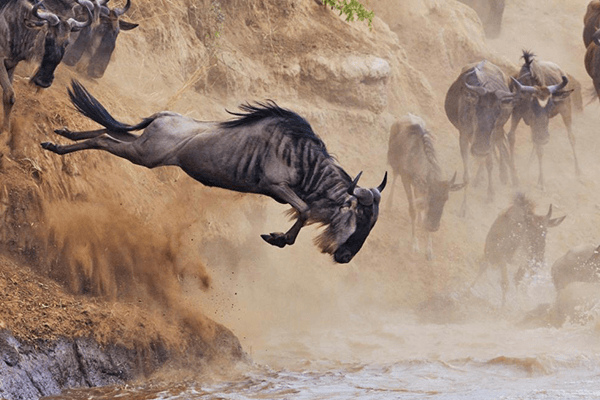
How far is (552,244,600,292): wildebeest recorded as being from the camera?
12977mm

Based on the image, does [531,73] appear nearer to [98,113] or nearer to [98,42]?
[98,42]

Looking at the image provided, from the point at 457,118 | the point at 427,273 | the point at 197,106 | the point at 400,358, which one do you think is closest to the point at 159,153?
the point at 400,358

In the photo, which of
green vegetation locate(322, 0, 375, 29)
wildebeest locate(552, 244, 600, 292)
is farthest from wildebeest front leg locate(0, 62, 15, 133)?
green vegetation locate(322, 0, 375, 29)

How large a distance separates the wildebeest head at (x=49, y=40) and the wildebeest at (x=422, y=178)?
21.2ft

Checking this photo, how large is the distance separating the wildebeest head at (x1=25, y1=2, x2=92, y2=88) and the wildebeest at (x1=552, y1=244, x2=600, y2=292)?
24.2ft

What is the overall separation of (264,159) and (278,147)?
0.56ft

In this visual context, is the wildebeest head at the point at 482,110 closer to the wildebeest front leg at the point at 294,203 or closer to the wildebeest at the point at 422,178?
the wildebeest at the point at 422,178

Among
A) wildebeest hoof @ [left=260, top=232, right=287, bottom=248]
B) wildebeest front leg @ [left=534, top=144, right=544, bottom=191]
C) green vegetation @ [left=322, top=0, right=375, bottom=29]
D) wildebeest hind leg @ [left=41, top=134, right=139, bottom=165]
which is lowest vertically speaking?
wildebeest hoof @ [left=260, top=232, right=287, bottom=248]

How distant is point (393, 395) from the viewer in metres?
9.16

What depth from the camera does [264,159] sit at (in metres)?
8.34

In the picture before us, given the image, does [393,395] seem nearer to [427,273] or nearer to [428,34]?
[427,273]

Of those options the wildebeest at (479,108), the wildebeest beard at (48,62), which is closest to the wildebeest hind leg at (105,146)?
the wildebeest beard at (48,62)

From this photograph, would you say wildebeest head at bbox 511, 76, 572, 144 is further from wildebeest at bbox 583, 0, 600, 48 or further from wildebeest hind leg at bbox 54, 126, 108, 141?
wildebeest hind leg at bbox 54, 126, 108, 141

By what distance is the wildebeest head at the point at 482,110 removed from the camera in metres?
16.4
